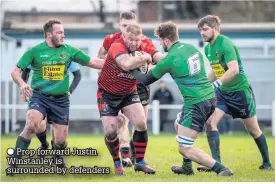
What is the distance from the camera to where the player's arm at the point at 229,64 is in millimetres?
10602

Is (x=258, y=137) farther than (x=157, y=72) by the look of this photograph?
Yes

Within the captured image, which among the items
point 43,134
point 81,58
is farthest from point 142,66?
point 43,134

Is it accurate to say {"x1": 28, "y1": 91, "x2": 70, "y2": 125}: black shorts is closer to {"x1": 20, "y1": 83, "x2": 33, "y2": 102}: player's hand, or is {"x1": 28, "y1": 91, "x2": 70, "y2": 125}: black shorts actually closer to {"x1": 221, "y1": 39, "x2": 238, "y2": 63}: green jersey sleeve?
{"x1": 20, "y1": 83, "x2": 33, "y2": 102}: player's hand

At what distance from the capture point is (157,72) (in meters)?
9.88

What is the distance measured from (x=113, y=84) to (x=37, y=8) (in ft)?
91.6

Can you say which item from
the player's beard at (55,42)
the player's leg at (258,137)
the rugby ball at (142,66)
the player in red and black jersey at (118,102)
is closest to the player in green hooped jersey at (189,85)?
the rugby ball at (142,66)

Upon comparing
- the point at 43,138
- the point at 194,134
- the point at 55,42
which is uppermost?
the point at 55,42

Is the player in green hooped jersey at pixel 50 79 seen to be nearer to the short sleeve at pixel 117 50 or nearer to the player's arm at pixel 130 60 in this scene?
the short sleeve at pixel 117 50

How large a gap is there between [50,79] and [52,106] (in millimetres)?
405

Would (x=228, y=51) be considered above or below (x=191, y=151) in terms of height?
above

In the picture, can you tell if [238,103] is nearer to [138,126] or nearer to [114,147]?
[138,126]

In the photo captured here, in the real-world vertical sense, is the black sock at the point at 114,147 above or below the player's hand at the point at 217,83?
below

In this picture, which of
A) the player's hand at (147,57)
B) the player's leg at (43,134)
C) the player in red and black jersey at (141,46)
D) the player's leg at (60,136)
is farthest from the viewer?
the player's leg at (43,134)

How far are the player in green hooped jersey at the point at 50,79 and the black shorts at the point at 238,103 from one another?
200cm
